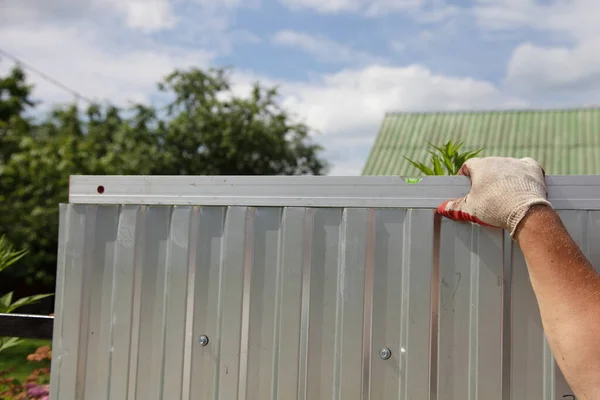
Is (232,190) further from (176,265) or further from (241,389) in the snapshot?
(241,389)

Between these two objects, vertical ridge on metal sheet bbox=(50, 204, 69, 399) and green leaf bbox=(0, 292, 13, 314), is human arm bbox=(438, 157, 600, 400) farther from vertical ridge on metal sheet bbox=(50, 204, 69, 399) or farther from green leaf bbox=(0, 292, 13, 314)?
green leaf bbox=(0, 292, 13, 314)

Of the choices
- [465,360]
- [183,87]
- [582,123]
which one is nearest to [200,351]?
[465,360]

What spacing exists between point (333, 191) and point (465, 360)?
67 centimetres

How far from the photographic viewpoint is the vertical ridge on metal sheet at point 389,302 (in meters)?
1.89

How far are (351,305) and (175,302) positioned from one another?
0.65 meters

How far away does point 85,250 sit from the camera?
226 cm

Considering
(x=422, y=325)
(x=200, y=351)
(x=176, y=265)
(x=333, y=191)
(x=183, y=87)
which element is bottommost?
(x=200, y=351)

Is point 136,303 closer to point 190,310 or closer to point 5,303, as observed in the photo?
point 190,310

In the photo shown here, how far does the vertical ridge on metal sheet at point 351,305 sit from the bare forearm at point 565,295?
50 centimetres

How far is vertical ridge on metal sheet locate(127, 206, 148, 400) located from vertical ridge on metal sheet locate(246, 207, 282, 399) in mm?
443

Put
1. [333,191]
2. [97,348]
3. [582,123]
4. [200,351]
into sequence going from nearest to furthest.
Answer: [333,191] → [200,351] → [97,348] → [582,123]

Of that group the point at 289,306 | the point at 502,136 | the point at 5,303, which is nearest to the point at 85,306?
the point at 289,306

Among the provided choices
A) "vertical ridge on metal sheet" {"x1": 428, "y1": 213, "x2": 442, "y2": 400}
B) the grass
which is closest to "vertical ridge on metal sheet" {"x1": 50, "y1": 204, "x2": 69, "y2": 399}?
"vertical ridge on metal sheet" {"x1": 428, "y1": 213, "x2": 442, "y2": 400}

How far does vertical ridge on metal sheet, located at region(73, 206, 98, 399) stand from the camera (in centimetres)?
226
